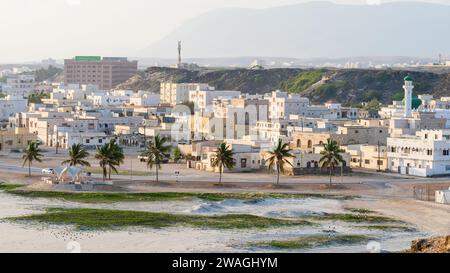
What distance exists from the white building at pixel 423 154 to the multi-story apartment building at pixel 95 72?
380ft

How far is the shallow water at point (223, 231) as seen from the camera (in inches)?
1160

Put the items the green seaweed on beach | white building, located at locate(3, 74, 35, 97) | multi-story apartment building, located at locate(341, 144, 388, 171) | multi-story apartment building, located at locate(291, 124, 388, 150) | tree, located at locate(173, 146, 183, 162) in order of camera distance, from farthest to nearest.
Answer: white building, located at locate(3, 74, 35, 97) < multi-story apartment building, located at locate(291, 124, 388, 150) < tree, located at locate(173, 146, 183, 162) < multi-story apartment building, located at locate(341, 144, 388, 171) < the green seaweed on beach

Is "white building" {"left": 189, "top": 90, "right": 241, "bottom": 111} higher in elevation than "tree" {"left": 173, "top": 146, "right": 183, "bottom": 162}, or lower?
higher

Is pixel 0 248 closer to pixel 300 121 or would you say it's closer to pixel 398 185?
pixel 398 185

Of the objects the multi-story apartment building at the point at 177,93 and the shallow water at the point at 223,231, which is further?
the multi-story apartment building at the point at 177,93

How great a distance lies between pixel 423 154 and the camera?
2169 inches

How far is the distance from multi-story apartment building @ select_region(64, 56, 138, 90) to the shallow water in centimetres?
12649

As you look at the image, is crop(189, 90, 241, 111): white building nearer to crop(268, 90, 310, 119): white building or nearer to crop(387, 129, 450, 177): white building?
crop(268, 90, 310, 119): white building

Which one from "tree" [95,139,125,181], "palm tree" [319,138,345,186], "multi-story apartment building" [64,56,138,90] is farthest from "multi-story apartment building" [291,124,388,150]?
"multi-story apartment building" [64,56,138,90]

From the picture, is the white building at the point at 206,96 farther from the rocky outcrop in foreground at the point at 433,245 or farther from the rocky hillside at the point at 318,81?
the rocky outcrop in foreground at the point at 433,245

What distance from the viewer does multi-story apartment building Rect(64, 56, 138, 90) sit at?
170 m

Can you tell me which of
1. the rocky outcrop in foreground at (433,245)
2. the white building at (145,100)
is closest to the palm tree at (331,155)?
the rocky outcrop in foreground at (433,245)

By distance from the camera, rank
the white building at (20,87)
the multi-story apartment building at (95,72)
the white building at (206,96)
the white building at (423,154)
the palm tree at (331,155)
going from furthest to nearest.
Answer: the multi-story apartment building at (95,72) → the white building at (20,87) → the white building at (206,96) → the white building at (423,154) → the palm tree at (331,155)
